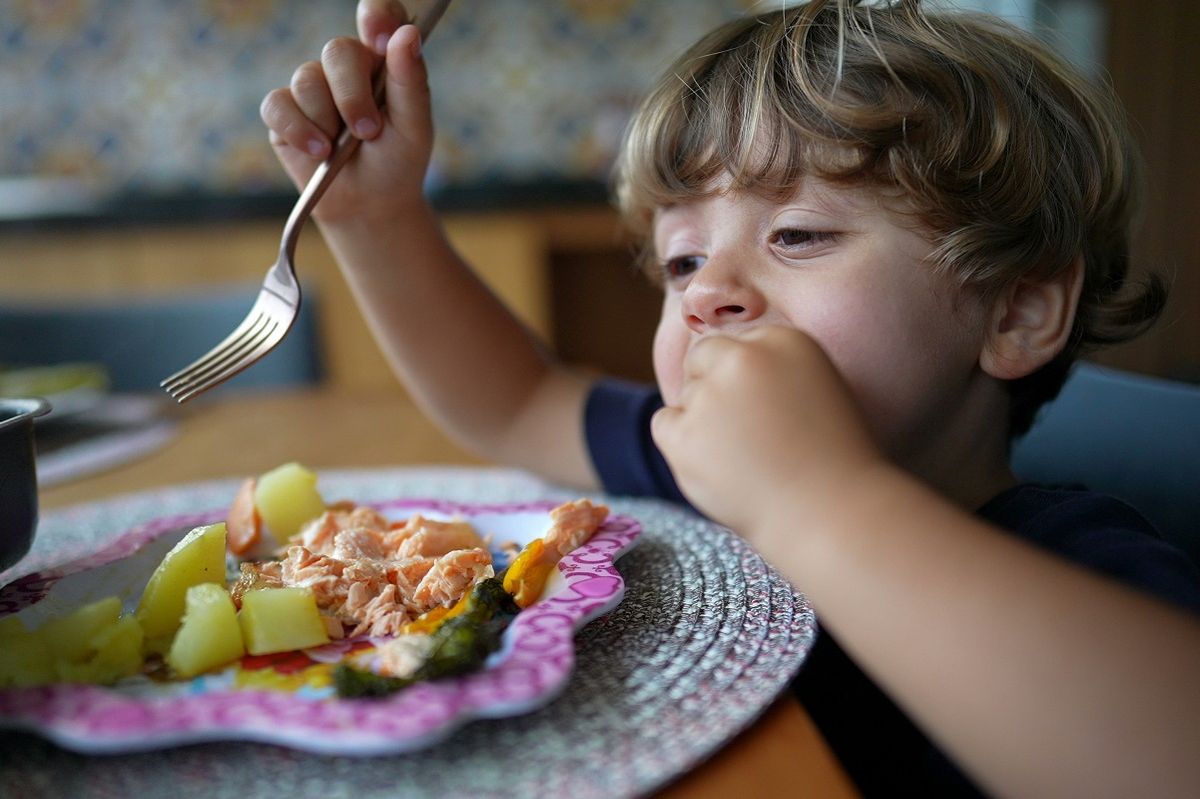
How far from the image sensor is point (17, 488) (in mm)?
517

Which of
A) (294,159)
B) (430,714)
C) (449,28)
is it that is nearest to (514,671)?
(430,714)

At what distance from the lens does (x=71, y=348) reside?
1771mm

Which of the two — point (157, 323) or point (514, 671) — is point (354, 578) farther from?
point (157, 323)

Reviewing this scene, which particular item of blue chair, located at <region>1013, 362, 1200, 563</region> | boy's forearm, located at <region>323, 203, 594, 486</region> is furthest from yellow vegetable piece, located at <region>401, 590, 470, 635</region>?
blue chair, located at <region>1013, 362, 1200, 563</region>

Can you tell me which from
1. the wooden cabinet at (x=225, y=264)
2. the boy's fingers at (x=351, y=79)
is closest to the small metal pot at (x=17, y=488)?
the boy's fingers at (x=351, y=79)

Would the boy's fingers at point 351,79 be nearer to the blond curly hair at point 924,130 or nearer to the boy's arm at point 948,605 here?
the blond curly hair at point 924,130

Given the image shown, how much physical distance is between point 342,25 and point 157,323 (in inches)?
76.0

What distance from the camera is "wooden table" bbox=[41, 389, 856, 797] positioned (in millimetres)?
364

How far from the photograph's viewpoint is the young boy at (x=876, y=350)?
15.5 inches

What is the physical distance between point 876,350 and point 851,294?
0.04m

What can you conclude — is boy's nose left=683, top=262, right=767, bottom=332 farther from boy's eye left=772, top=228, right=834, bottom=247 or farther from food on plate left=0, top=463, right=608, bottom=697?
food on plate left=0, top=463, right=608, bottom=697

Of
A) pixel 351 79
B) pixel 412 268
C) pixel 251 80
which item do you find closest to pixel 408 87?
pixel 351 79

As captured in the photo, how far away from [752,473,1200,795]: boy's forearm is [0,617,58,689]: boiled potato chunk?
1.11 feet

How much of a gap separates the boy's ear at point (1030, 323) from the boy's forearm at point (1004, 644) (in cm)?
26
